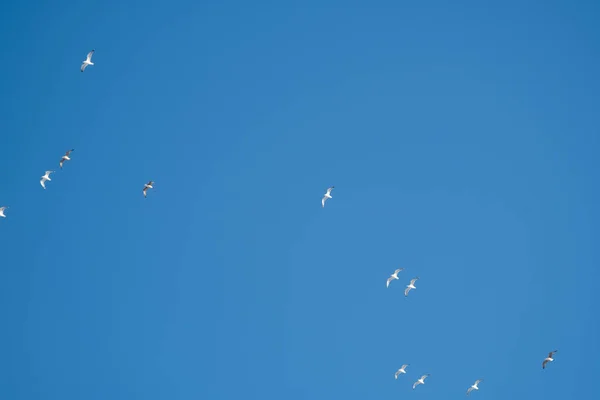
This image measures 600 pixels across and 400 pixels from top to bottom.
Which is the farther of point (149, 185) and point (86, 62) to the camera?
point (86, 62)

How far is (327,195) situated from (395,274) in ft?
25.2

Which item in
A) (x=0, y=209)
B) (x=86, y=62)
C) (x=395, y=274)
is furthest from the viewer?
(x=395, y=274)

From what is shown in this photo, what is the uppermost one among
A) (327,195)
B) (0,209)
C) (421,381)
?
(327,195)

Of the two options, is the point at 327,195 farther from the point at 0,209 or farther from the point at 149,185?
the point at 0,209

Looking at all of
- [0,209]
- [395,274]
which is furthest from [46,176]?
[395,274]

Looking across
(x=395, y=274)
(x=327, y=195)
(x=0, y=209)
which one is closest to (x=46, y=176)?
(x=0, y=209)

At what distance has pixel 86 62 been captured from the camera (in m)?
69.4

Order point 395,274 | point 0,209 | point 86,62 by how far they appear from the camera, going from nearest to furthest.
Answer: point 0,209
point 86,62
point 395,274

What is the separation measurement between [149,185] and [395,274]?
66.0 feet

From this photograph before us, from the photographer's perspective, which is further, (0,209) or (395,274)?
(395,274)

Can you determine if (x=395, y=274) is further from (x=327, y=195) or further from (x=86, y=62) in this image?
(x=86, y=62)

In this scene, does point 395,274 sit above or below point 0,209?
above

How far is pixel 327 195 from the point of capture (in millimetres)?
73062

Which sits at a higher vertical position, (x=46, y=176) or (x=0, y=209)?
(x=46, y=176)
